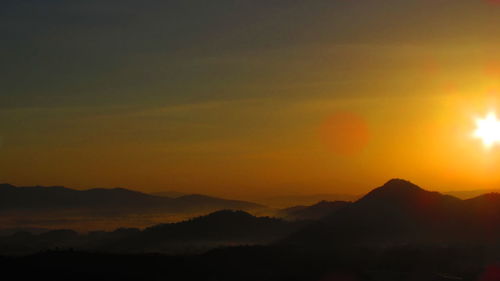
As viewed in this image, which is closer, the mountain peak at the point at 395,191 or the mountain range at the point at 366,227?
the mountain range at the point at 366,227

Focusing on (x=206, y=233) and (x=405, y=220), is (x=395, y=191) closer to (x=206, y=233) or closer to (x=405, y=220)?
(x=405, y=220)

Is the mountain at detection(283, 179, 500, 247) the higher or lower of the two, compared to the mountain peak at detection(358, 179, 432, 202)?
lower

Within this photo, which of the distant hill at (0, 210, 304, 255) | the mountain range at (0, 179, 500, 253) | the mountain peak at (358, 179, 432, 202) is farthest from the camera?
the mountain peak at (358, 179, 432, 202)

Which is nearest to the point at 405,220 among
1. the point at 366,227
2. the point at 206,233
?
the point at 366,227

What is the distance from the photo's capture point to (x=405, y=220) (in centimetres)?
7781

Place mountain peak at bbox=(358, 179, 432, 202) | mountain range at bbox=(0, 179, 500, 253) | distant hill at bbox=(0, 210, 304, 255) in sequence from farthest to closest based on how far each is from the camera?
1. mountain peak at bbox=(358, 179, 432, 202)
2. distant hill at bbox=(0, 210, 304, 255)
3. mountain range at bbox=(0, 179, 500, 253)

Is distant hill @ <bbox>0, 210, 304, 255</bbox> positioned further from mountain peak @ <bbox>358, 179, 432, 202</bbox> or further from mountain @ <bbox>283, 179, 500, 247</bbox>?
mountain peak @ <bbox>358, 179, 432, 202</bbox>

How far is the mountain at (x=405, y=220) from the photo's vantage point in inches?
2872

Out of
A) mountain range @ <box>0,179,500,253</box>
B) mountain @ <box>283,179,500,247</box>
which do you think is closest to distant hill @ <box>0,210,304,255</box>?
mountain range @ <box>0,179,500,253</box>

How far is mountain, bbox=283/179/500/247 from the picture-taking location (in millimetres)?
72938

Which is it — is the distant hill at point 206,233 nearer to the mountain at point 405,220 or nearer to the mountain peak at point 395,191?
the mountain at point 405,220

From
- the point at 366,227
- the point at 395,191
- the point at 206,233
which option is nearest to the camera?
the point at 366,227

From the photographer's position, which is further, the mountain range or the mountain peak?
the mountain peak

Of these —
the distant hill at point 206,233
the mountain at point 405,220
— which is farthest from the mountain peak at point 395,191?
the distant hill at point 206,233
